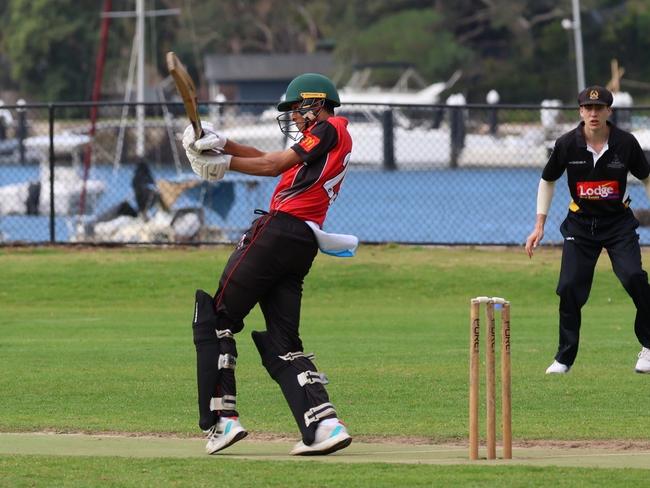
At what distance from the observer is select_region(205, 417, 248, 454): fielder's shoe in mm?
7750

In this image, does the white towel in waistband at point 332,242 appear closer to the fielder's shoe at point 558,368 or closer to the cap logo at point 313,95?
the cap logo at point 313,95

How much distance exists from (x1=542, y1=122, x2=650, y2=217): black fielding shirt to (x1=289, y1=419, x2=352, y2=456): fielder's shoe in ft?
11.1

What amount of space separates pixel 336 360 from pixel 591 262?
7.71ft

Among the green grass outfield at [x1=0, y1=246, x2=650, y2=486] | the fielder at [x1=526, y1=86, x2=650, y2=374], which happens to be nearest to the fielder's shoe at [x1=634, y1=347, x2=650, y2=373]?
the green grass outfield at [x1=0, y1=246, x2=650, y2=486]

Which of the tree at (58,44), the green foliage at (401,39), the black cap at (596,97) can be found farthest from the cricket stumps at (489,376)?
the tree at (58,44)

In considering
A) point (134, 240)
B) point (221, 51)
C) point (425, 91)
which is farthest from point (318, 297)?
point (221, 51)

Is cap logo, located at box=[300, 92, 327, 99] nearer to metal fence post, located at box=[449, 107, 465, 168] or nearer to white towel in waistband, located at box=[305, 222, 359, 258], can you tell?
white towel in waistband, located at box=[305, 222, 359, 258]

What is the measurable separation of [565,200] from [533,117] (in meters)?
33.8

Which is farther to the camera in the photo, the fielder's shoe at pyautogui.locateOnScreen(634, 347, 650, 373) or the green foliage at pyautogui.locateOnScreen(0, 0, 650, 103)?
the green foliage at pyautogui.locateOnScreen(0, 0, 650, 103)

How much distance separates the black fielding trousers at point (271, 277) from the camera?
25.8 ft

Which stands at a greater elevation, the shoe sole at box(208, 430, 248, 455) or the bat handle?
the bat handle

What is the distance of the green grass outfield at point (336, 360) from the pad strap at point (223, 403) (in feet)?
1.06

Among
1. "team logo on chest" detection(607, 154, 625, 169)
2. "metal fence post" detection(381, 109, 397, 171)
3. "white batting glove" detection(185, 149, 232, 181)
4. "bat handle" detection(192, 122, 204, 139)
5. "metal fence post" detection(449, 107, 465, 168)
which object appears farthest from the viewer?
"metal fence post" detection(449, 107, 465, 168)

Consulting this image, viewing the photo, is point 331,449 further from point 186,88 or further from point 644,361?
point 644,361
